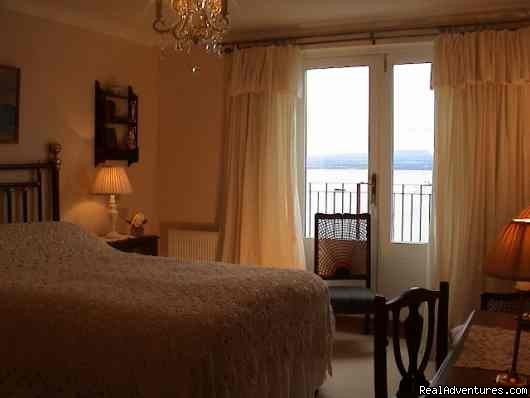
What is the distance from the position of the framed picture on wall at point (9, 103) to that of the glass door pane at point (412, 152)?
286 cm

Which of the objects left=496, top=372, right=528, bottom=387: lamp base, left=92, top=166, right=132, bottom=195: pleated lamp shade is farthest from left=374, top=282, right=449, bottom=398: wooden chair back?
left=92, top=166, right=132, bottom=195: pleated lamp shade

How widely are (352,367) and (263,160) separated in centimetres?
186

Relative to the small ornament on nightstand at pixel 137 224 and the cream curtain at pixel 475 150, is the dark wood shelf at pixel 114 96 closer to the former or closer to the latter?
the small ornament on nightstand at pixel 137 224

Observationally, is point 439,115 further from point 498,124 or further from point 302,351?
point 302,351

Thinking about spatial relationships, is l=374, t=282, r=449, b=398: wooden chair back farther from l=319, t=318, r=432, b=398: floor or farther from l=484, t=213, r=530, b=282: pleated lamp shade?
l=319, t=318, r=432, b=398: floor

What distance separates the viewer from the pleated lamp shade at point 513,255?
142 cm

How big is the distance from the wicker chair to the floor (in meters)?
0.20

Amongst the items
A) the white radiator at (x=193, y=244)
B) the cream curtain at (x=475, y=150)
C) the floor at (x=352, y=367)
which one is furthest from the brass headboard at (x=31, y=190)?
the cream curtain at (x=475, y=150)

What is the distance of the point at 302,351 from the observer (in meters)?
2.99

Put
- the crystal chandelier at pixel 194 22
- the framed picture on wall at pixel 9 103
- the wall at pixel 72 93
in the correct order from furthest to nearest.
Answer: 1. the wall at pixel 72 93
2. the framed picture on wall at pixel 9 103
3. the crystal chandelier at pixel 194 22

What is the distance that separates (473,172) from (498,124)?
0.38 meters

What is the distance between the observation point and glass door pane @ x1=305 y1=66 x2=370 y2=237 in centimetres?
486

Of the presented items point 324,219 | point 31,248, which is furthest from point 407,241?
point 31,248

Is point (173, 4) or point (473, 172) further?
point (473, 172)
